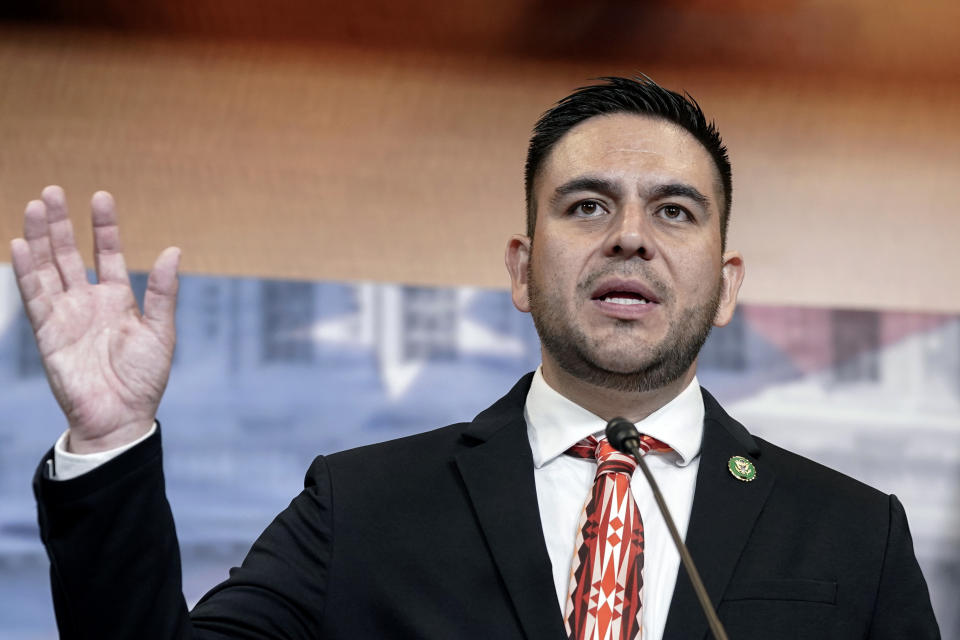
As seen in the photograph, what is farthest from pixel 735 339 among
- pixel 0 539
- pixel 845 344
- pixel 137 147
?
pixel 0 539

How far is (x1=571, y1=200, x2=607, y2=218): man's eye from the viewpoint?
6.11 feet

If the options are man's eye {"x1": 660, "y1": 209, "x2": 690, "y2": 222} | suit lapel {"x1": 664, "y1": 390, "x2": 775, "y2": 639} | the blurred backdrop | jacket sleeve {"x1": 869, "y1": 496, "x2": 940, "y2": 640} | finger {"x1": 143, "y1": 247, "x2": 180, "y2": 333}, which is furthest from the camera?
the blurred backdrop

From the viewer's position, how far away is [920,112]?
317 centimetres

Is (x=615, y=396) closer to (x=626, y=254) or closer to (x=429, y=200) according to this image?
(x=626, y=254)

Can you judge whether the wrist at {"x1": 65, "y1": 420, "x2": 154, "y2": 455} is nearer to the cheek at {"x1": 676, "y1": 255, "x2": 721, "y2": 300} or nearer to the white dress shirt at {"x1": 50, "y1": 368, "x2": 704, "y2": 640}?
the white dress shirt at {"x1": 50, "y1": 368, "x2": 704, "y2": 640}

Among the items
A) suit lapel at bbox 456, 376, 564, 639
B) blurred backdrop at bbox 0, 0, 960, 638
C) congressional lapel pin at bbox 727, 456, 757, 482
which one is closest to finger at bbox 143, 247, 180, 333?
suit lapel at bbox 456, 376, 564, 639

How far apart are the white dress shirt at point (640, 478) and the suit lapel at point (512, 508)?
1.3 inches

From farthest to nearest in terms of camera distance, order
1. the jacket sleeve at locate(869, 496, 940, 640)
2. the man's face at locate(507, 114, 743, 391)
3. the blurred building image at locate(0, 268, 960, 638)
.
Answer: the blurred building image at locate(0, 268, 960, 638)
the man's face at locate(507, 114, 743, 391)
the jacket sleeve at locate(869, 496, 940, 640)

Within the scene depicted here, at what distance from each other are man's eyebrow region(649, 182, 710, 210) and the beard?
0.53 ft

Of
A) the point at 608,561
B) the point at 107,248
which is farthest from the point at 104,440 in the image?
the point at 608,561

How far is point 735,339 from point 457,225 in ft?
2.63

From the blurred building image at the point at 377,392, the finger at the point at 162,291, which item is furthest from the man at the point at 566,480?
the blurred building image at the point at 377,392

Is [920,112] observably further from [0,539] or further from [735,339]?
[0,539]

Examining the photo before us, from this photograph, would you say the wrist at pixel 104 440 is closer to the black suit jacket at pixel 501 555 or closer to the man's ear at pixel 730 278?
the black suit jacket at pixel 501 555
